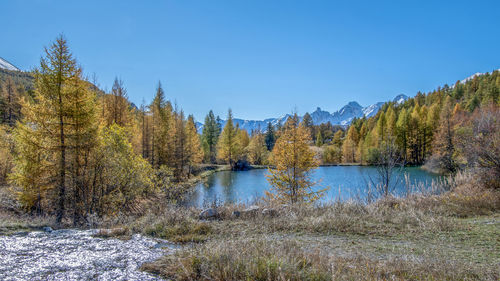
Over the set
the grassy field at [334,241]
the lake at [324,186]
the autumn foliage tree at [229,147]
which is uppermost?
the autumn foliage tree at [229,147]

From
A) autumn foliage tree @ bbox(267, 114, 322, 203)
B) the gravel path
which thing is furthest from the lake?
the gravel path

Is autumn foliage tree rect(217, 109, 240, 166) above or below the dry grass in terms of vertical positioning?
above

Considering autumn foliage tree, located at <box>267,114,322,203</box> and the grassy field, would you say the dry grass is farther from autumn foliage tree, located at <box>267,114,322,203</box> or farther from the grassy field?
autumn foliage tree, located at <box>267,114,322,203</box>

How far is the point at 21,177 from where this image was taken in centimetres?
1175

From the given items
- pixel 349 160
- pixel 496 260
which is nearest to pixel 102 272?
pixel 496 260

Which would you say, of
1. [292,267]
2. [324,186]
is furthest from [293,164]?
[292,267]

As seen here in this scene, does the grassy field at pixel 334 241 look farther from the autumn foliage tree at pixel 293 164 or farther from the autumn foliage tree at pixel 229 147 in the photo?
the autumn foliage tree at pixel 229 147

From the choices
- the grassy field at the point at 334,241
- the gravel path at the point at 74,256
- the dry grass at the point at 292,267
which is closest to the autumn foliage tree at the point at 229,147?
the grassy field at the point at 334,241

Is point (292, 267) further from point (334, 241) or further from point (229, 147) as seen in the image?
point (229, 147)

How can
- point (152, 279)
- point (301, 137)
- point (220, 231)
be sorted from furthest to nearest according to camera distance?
1. point (301, 137)
2. point (220, 231)
3. point (152, 279)

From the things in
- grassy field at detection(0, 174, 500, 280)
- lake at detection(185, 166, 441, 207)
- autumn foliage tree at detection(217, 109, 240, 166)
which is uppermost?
autumn foliage tree at detection(217, 109, 240, 166)

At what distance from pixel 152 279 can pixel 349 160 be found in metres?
62.0

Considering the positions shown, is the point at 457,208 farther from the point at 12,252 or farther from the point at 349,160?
the point at 349,160

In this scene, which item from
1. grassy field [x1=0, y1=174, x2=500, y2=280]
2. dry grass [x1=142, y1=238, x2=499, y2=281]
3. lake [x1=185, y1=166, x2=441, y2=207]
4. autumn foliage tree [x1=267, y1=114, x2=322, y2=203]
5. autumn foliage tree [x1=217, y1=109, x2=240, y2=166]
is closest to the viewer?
dry grass [x1=142, y1=238, x2=499, y2=281]
